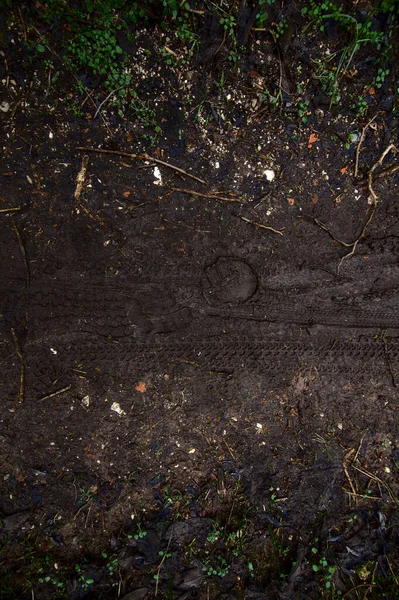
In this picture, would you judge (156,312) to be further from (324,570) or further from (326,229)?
(324,570)

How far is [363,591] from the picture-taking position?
2.69 metres

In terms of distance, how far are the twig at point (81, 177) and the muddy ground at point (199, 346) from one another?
0.05 ft

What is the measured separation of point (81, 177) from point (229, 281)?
4.30ft

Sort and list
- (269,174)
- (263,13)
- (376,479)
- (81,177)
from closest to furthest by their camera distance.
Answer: (263,13) < (81,177) < (269,174) < (376,479)

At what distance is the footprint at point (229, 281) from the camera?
2.67 metres

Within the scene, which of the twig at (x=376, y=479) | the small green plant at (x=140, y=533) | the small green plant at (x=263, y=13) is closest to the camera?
the small green plant at (x=263, y=13)

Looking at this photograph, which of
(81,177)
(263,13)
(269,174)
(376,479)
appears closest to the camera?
(263,13)

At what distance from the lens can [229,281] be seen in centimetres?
268

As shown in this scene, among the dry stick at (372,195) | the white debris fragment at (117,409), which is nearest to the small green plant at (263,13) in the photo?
the dry stick at (372,195)

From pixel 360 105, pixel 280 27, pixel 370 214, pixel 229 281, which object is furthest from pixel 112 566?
pixel 280 27

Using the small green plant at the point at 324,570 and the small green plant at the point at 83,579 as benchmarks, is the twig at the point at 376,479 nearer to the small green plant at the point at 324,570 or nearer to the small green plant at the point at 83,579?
the small green plant at the point at 324,570

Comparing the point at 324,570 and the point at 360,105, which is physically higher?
the point at 360,105

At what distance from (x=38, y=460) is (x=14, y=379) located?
0.63m

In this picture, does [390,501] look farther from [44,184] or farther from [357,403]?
[44,184]
